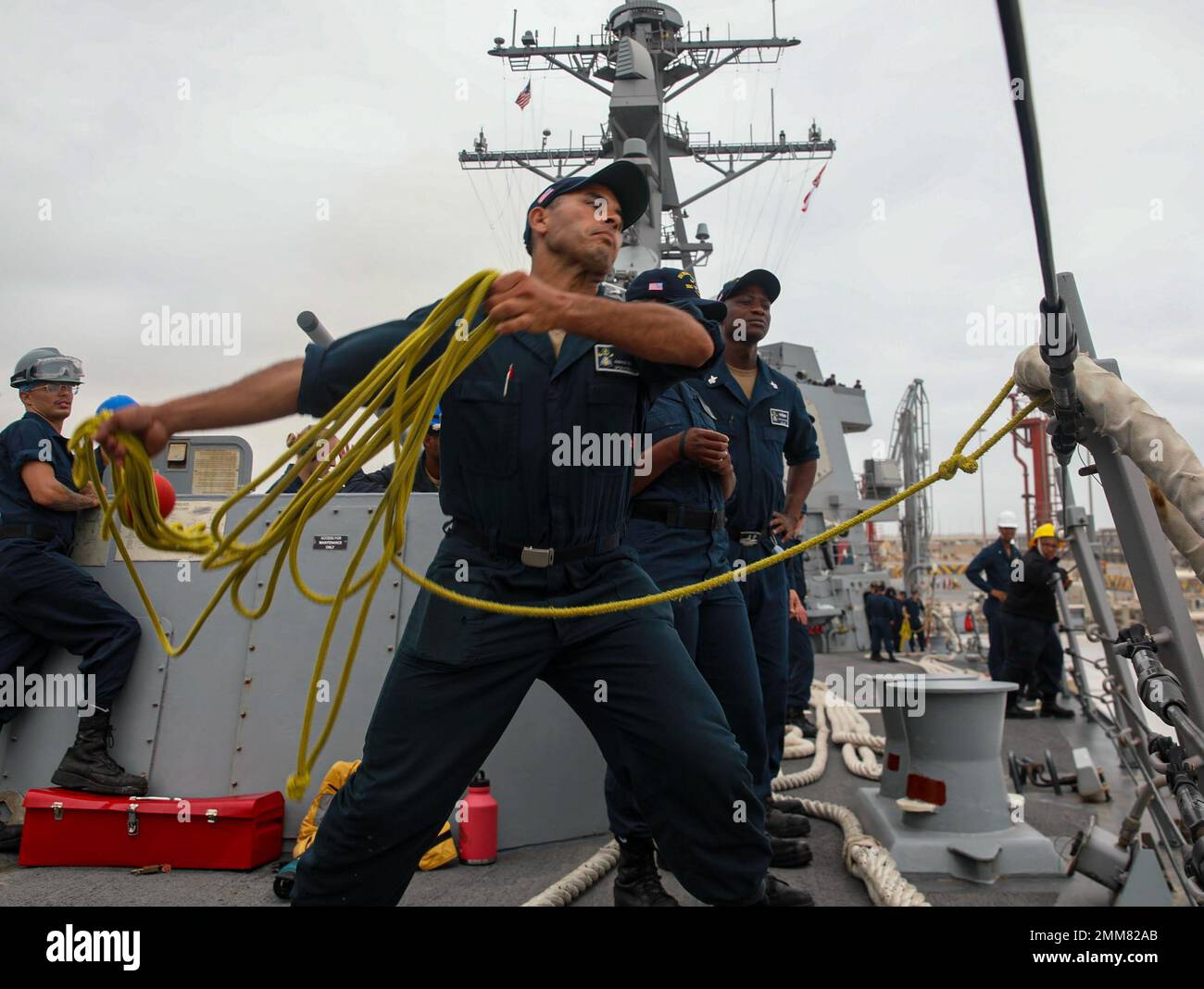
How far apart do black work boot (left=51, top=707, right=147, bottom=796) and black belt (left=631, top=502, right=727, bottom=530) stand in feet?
6.83

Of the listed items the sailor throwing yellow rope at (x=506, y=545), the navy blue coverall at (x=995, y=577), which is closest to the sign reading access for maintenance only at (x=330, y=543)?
the sailor throwing yellow rope at (x=506, y=545)

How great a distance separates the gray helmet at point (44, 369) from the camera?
3541mm

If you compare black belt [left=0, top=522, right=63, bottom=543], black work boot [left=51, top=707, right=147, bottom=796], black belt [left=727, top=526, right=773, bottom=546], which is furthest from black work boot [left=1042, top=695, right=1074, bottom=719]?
black belt [left=0, top=522, right=63, bottom=543]

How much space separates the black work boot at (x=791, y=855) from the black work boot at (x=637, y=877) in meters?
0.54

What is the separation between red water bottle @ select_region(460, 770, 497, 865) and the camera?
313cm

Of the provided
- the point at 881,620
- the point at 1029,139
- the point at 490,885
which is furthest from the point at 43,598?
the point at 881,620

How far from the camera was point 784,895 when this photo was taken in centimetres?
254

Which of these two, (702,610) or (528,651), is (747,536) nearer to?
(702,610)

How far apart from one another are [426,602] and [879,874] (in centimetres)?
163

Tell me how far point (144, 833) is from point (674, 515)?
2.11 metres

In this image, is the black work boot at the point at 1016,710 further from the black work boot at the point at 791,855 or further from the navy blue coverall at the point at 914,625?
the navy blue coverall at the point at 914,625

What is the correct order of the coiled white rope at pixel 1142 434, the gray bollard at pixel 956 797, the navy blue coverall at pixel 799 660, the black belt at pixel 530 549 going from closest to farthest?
the coiled white rope at pixel 1142 434 < the black belt at pixel 530 549 < the gray bollard at pixel 956 797 < the navy blue coverall at pixel 799 660

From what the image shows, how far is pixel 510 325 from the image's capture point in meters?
1.56
